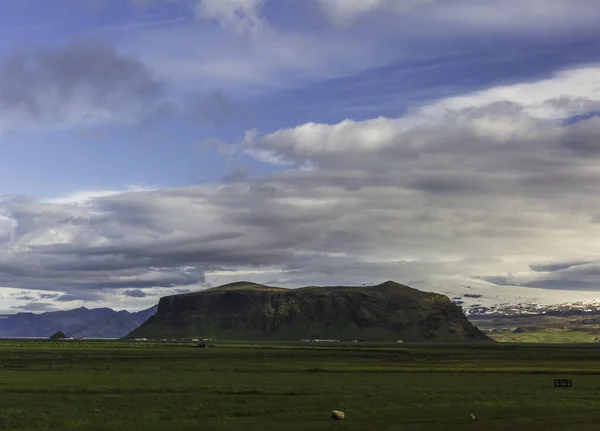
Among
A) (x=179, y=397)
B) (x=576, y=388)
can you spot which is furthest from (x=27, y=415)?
(x=576, y=388)

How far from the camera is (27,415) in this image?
2272 inches

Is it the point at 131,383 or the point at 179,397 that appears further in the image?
the point at 131,383

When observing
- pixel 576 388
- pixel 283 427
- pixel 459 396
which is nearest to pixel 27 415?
pixel 283 427

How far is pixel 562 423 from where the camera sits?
5531cm

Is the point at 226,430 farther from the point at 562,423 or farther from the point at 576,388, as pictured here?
the point at 576,388

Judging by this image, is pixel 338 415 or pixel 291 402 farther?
A: pixel 291 402

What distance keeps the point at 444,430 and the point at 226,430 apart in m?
15.3

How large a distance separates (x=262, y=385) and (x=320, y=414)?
2527 centimetres

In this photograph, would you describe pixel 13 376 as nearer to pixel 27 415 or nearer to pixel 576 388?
pixel 27 415

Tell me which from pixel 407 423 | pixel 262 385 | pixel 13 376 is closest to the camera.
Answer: pixel 407 423

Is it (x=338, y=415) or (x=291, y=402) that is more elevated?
(x=338, y=415)

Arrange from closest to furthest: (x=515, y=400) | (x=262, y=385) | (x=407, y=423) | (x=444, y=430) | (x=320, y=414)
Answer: (x=444, y=430) → (x=407, y=423) → (x=320, y=414) → (x=515, y=400) → (x=262, y=385)

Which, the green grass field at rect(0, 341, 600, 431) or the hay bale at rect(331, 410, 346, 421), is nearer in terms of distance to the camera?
the green grass field at rect(0, 341, 600, 431)

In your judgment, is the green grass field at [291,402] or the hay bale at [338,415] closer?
the green grass field at [291,402]
